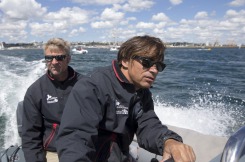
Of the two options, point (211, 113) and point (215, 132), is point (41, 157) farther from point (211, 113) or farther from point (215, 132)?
point (211, 113)

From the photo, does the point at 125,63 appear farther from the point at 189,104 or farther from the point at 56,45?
the point at 189,104

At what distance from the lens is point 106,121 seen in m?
1.75

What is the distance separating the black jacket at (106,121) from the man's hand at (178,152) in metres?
0.13

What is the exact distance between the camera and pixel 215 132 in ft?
23.7

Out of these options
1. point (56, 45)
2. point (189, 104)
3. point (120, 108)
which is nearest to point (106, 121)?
point (120, 108)

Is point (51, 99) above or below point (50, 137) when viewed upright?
above

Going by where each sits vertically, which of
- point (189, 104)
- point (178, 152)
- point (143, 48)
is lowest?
point (189, 104)

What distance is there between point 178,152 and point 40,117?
1.72m

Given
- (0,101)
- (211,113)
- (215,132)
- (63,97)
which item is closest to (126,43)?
(63,97)

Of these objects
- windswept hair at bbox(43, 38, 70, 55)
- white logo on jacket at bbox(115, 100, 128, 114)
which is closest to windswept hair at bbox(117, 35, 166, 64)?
white logo on jacket at bbox(115, 100, 128, 114)

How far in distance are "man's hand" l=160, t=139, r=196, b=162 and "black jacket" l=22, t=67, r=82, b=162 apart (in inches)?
57.5

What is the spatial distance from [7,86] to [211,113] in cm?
851

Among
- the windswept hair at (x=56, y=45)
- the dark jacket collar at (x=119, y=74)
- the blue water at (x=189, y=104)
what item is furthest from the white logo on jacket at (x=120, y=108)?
the blue water at (x=189, y=104)

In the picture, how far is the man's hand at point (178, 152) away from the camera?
1.48 metres
